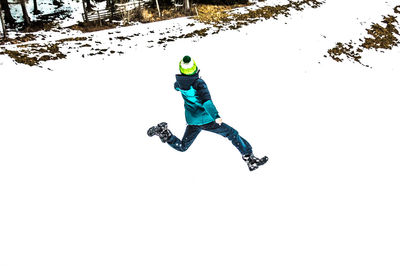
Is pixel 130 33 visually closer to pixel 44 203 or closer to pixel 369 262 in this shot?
pixel 44 203

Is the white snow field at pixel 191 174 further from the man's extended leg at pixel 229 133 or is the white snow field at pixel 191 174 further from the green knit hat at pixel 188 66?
the green knit hat at pixel 188 66

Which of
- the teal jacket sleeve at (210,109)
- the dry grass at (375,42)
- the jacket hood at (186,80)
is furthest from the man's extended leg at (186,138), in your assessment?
the dry grass at (375,42)

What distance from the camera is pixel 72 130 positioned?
5359mm

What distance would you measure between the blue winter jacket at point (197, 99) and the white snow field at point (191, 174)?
0.99m

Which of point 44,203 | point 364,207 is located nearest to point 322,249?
point 364,207

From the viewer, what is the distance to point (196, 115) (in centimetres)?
399

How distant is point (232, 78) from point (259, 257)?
19.8 feet

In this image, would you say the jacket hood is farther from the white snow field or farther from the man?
the white snow field

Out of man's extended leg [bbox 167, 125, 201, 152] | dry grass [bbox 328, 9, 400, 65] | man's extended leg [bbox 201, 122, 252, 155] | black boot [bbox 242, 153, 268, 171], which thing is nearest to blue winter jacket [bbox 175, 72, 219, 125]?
man's extended leg [bbox 201, 122, 252, 155]

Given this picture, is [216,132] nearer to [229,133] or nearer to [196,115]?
[229,133]

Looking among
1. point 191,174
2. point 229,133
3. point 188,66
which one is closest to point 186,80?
point 188,66

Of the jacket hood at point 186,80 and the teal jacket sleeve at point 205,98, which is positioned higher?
the jacket hood at point 186,80

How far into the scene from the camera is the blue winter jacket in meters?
3.70

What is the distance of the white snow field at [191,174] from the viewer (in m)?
3.22
